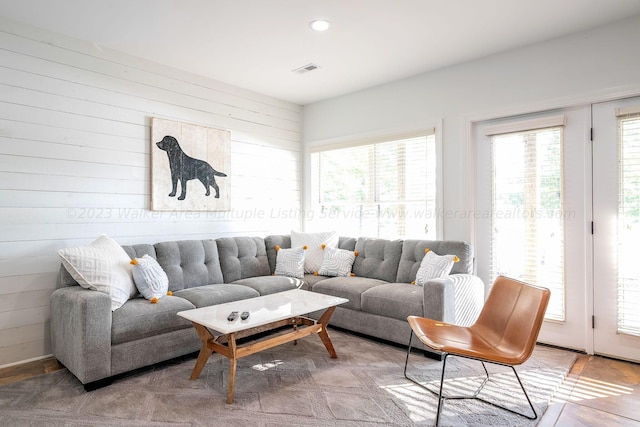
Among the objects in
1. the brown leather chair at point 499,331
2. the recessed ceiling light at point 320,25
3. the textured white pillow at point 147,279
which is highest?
the recessed ceiling light at point 320,25

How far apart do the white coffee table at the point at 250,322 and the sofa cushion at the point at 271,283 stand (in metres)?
0.40

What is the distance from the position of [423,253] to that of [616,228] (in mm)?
1488

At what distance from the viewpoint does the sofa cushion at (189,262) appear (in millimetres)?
3385

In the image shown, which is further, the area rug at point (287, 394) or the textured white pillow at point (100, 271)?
the textured white pillow at point (100, 271)

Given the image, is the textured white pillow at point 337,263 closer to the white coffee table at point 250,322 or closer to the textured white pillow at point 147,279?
the white coffee table at point 250,322

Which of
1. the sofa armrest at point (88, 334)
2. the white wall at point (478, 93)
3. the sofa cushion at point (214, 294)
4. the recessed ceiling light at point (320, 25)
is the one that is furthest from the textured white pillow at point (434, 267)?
the sofa armrest at point (88, 334)

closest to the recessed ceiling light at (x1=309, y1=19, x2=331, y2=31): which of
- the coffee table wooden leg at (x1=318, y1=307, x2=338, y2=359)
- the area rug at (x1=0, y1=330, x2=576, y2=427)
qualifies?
the coffee table wooden leg at (x1=318, y1=307, x2=338, y2=359)

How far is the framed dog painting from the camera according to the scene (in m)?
3.70

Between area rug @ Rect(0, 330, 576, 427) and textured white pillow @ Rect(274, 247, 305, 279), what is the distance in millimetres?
1081

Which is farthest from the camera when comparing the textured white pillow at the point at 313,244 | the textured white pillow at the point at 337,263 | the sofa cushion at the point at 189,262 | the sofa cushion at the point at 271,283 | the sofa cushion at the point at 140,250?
the textured white pillow at the point at 313,244

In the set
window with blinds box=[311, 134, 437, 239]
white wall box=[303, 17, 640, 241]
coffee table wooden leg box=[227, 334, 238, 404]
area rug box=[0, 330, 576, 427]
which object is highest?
white wall box=[303, 17, 640, 241]

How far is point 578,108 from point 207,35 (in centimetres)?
310

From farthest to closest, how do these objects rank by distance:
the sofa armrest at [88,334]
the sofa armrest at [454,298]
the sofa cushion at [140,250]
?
the sofa cushion at [140,250] → the sofa armrest at [454,298] → the sofa armrest at [88,334]

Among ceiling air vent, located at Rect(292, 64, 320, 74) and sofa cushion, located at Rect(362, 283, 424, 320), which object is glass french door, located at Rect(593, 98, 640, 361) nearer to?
sofa cushion, located at Rect(362, 283, 424, 320)
